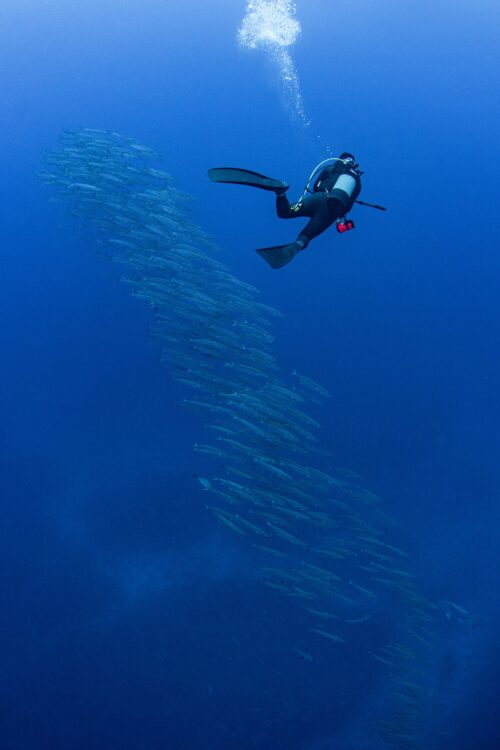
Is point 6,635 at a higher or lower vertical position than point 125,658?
lower

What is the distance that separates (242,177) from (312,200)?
719mm

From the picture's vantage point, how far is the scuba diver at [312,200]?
443cm

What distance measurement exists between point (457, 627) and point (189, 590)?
389 cm

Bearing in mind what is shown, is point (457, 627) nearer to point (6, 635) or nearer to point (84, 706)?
point (84, 706)

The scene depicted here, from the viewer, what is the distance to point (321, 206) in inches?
185

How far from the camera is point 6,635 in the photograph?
6152 mm

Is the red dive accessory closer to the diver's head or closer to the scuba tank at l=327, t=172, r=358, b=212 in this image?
the scuba tank at l=327, t=172, r=358, b=212

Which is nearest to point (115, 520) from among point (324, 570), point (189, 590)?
point (189, 590)

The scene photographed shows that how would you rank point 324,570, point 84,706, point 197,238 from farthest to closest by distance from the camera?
1. point 197,238
2. point 324,570
3. point 84,706


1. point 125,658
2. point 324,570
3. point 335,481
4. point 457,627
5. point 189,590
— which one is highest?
point 335,481

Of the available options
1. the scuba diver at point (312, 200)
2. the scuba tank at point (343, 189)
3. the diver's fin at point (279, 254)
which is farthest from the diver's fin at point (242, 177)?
the diver's fin at point (279, 254)

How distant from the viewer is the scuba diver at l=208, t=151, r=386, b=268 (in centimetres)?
443

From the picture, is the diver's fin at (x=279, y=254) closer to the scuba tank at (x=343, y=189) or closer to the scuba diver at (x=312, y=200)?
the scuba diver at (x=312, y=200)

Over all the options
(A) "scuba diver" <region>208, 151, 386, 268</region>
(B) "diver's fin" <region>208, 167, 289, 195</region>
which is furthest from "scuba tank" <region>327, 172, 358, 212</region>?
(B) "diver's fin" <region>208, 167, 289, 195</region>
